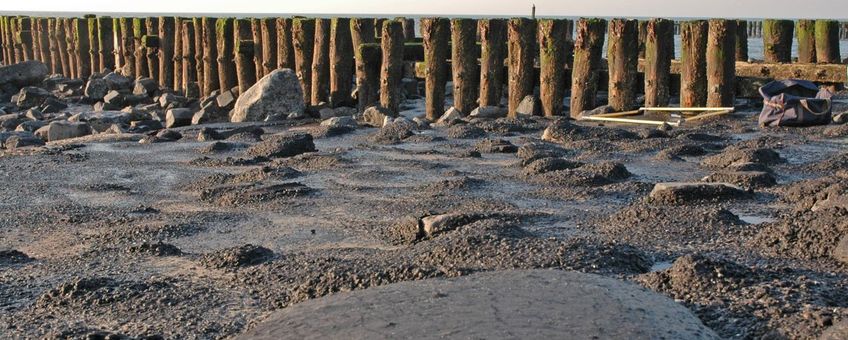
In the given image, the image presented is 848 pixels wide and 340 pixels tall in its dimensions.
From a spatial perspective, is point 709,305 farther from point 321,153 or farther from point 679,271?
point 321,153

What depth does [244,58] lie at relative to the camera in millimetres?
17031

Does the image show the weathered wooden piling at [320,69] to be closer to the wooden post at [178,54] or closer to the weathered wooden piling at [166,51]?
the wooden post at [178,54]

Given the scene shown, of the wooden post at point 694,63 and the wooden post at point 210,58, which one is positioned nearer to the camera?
the wooden post at point 694,63

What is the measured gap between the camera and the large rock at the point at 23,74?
23.4m

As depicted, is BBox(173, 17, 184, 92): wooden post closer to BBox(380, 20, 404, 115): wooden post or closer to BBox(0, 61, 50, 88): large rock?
BBox(0, 61, 50, 88): large rock

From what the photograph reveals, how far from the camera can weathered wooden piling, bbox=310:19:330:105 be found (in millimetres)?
15328

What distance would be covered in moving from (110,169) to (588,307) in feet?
21.2

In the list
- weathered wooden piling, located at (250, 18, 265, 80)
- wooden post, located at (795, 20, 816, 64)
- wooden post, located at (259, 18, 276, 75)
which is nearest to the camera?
wooden post, located at (795, 20, 816, 64)

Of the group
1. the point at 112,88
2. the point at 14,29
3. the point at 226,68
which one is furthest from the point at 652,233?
the point at 14,29

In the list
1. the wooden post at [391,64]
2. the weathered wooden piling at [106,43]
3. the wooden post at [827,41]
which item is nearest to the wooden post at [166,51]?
the weathered wooden piling at [106,43]

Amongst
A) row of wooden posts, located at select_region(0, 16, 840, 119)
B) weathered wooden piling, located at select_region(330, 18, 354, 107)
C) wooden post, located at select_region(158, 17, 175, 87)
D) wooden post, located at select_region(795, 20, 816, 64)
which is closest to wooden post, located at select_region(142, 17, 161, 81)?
row of wooden posts, located at select_region(0, 16, 840, 119)

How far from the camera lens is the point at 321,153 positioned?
9.91 meters

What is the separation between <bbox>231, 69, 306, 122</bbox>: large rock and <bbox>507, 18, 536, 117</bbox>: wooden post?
2.97 m

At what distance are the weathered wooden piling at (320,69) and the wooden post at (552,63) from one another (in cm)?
372
